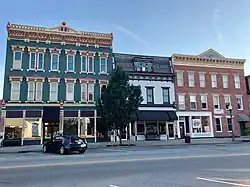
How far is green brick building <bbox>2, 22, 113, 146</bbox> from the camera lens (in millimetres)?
27281

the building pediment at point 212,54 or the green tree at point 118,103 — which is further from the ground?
the building pediment at point 212,54

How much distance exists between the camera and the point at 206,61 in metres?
36.2

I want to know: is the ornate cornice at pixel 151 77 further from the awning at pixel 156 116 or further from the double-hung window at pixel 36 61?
the double-hung window at pixel 36 61

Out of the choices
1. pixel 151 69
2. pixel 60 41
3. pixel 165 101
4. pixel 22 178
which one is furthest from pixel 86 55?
pixel 22 178

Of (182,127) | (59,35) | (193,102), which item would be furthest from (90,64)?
(193,102)

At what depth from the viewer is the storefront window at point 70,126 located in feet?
93.5

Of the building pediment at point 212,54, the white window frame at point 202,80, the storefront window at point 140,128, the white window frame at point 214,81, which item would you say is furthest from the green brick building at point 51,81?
the white window frame at point 214,81

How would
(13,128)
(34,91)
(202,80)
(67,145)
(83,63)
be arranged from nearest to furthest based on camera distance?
(67,145) < (13,128) < (34,91) < (83,63) < (202,80)

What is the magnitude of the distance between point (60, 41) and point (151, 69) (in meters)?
12.9

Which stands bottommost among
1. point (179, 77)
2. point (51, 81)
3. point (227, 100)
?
point (227, 100)

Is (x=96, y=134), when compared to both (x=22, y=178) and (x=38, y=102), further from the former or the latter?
(x=22, y=178)

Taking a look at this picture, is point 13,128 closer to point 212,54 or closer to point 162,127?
point 162,127

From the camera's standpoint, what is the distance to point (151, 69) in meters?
33.7

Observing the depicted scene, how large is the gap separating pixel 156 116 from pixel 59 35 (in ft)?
53.3
